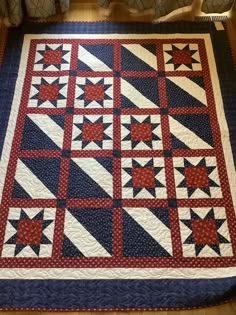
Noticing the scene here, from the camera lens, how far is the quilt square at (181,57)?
7.00 ft

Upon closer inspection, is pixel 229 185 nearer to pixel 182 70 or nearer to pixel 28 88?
pixel 182 70

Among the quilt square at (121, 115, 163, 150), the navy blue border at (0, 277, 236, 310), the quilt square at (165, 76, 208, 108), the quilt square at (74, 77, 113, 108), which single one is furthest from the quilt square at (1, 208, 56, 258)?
the quilt square at (165, 76, 208, 108)

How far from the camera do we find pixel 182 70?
6.96 feet

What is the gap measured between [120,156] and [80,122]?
0.26m

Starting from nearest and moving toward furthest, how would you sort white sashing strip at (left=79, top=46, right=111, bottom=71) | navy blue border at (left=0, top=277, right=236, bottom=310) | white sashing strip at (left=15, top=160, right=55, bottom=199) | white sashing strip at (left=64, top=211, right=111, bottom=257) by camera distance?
1. navy blue border at (left=0, top=277, right=236, bottom=310)
2. white sashing strip at (left=64, top=211, right=111, bottom=257)
3. white sashing strip at (left=15, top=160, right=55, bottom=199)
4. white sashing strip at (left=79, top=46, right=111, bottom=71)

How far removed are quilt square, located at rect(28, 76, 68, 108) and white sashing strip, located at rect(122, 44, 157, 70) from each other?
387mm

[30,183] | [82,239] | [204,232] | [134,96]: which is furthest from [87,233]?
[134,96]

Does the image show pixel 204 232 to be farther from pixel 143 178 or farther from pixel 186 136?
pixel 186 136

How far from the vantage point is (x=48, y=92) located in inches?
80.3

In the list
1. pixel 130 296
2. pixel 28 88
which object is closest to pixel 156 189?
pixel 130 296

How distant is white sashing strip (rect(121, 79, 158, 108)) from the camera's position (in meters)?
2.00

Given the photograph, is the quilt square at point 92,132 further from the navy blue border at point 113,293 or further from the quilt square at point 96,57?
the navy blue border at point 113,293

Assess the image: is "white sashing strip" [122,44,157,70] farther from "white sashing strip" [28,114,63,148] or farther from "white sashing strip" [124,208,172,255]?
"white sashing strip" [124,208,172,255]

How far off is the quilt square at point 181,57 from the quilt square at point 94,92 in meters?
0.32
